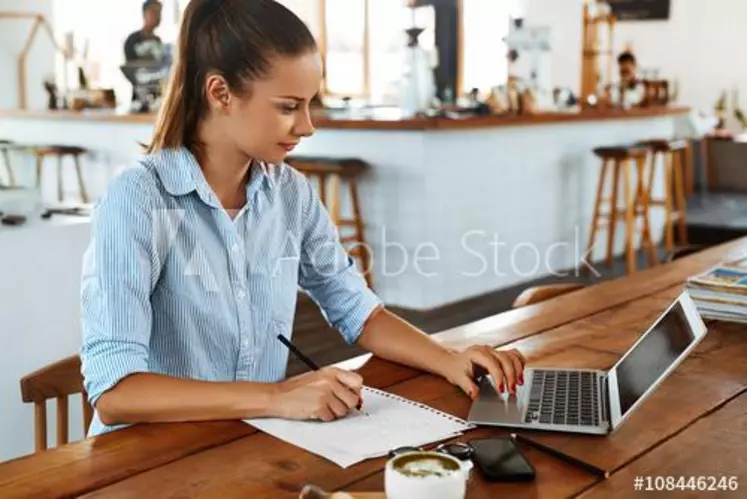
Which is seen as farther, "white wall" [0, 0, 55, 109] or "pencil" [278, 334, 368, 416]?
"white wall" [0, 0, 55, 109]

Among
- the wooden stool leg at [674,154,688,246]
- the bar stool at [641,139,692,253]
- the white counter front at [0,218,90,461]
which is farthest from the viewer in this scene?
the wooden stool leg at [674,154,688,246]

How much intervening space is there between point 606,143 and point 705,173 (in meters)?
3.26

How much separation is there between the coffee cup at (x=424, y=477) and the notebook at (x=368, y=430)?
0.17 metres

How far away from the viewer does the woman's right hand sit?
134 cm

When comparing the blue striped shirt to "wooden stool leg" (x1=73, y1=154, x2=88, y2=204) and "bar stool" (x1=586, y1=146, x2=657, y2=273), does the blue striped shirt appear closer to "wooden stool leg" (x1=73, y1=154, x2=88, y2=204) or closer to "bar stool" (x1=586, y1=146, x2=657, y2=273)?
"bar stool" (x1=586, y1=146, x2=657, y2=273)

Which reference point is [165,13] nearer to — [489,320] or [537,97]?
[537,97]

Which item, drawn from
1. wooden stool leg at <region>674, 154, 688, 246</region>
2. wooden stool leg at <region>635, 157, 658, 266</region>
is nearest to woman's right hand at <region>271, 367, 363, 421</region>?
wooden stool leg at <region>635, 157, 658, 266</region>

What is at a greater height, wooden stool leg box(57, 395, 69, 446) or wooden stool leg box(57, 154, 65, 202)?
wooden stool leg box(57, 154, 65, 202)

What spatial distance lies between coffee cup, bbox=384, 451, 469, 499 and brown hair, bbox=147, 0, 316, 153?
0.68m

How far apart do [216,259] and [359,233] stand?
144 inches

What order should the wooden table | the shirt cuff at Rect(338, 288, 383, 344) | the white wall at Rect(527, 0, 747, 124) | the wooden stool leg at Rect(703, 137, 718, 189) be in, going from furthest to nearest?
the white wall at Rect(527, 0, 747, 124) → the wooden stool leg at Rect(703, 137, 718, 189) → the shirt cuff at Rect(338, 288, 383, 344) → the wooden table

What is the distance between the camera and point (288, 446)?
1268mm

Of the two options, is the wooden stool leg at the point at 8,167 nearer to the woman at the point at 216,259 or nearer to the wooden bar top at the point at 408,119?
Result: the wooden bar top at the point at 408,119

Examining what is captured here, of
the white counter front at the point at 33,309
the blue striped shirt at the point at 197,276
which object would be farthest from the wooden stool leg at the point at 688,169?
the blue striped shirt at the point at 197,276
